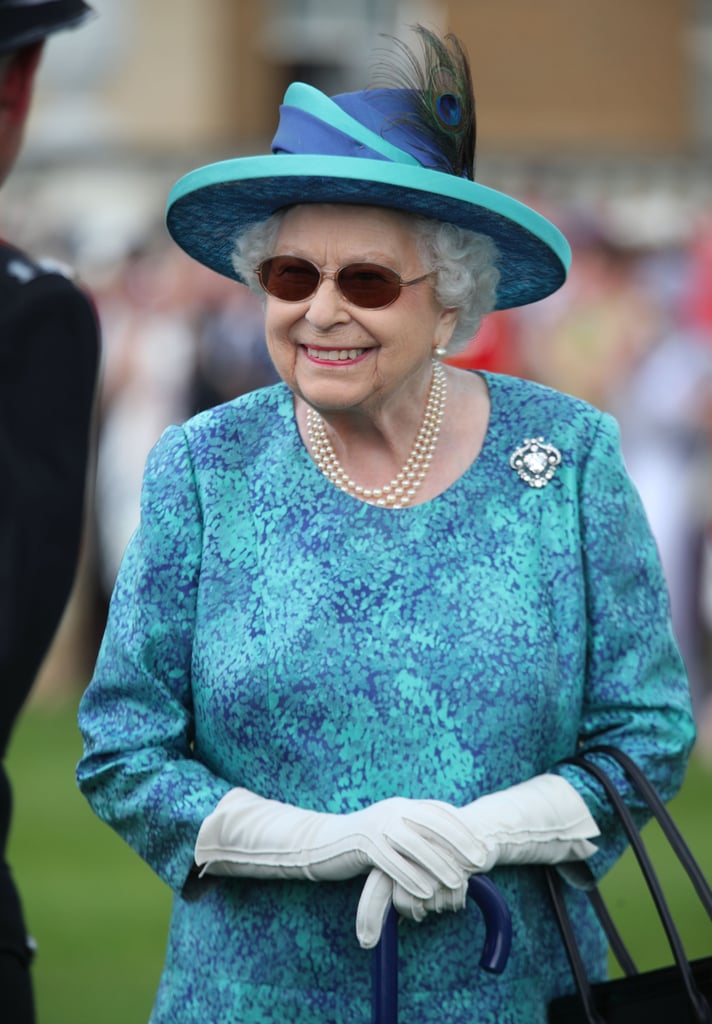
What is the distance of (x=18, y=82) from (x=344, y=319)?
2.31ft

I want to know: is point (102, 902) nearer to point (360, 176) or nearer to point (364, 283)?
point (364, 283)

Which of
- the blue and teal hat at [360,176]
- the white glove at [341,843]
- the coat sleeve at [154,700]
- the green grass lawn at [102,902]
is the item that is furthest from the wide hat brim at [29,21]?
the green grass lawn at [102,902]

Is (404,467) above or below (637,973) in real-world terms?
above

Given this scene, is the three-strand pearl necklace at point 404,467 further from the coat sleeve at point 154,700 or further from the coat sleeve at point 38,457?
the coat sleeve at point 38,457

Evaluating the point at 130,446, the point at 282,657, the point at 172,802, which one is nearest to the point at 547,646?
the point at 282,657

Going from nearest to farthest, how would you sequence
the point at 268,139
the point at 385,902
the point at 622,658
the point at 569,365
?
the point at 385,902 < the point at 622,658 < the point at 569,365 < the point at 268,139

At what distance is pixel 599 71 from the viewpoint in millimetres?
23609

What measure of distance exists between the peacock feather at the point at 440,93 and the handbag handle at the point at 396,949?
113cm

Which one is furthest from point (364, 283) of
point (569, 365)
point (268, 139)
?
point (268, 139)

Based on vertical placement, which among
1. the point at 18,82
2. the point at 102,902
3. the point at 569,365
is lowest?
the point at 102,902

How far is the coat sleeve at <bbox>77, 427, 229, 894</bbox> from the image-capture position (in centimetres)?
305

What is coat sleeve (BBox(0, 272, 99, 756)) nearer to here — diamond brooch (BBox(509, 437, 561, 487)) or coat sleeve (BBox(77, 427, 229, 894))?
coat sleeve (BBox(77, 427, 229, 894))

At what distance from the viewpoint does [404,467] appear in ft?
10.5

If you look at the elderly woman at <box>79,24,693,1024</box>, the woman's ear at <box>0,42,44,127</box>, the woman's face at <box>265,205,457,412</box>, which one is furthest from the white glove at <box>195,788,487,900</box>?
the woman's ear at <box>0,42,44,127</box>
